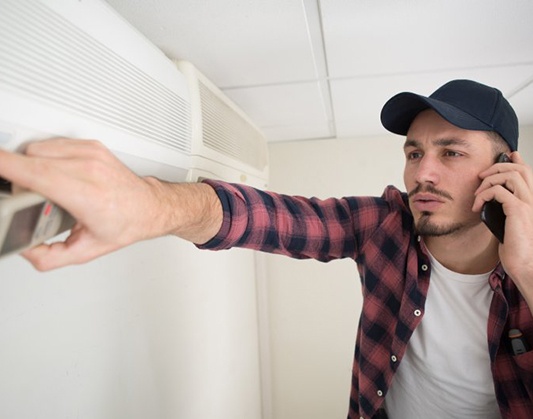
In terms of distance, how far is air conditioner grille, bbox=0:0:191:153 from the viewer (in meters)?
0.41

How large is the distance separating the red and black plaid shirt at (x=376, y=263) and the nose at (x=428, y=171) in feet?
0.64

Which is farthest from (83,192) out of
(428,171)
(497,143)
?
(497,143)

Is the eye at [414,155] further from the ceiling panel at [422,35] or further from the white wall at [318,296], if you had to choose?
the white wall at [318,296]

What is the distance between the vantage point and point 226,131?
1.15m

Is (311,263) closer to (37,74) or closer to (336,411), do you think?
(336,411)

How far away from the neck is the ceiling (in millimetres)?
562

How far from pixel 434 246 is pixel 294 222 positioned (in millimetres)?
473

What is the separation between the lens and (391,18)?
817mm

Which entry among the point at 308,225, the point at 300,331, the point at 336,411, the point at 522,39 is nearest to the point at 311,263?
the point at 300,331

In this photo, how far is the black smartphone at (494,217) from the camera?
0.90 metres

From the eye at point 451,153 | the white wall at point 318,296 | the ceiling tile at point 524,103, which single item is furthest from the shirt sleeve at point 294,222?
the white wall at point 318,296

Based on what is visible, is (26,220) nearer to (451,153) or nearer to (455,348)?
(451,153)

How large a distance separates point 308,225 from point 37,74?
2.50 feet

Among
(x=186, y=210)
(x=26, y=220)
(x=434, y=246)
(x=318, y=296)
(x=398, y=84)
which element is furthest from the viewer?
(x=318, y=296)
